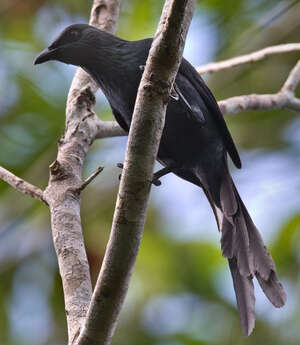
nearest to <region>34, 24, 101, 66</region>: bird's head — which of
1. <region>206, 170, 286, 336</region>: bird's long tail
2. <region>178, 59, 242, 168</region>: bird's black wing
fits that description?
<region>178, 59, 242, 168</region>: bird's black wing

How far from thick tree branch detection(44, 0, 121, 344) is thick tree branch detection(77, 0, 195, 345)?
25 centimetres

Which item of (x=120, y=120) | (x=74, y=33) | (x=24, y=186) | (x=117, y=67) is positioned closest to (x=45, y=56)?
(x=74, y=33)

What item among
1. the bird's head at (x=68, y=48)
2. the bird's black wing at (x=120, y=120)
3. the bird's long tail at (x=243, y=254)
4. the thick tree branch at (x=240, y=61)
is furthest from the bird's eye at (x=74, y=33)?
the bird's long tail at (x=243, y=254)

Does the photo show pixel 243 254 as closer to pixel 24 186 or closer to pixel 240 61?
pixel 24 186

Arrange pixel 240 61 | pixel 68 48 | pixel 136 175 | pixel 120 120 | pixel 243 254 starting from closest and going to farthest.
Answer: pixel 136 175
pixel 243 254
pixel 68 48
pixel 120 120
pixel 240 61

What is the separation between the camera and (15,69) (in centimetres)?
566

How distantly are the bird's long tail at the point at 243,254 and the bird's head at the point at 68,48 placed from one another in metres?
1.03

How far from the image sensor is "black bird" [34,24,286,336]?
11.3 ft

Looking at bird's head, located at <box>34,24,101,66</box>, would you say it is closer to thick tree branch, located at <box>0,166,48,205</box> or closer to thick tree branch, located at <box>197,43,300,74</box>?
thick tree branch, located at <box>0,166,48,205</box>

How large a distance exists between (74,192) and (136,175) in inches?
32.5

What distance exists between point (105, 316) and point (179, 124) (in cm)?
143

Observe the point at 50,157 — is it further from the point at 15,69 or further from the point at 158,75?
the point at 158,75

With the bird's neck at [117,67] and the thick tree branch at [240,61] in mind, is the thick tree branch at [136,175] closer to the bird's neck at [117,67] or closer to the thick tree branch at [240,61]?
the bird's neck at [117,67]

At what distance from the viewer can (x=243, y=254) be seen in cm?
344
